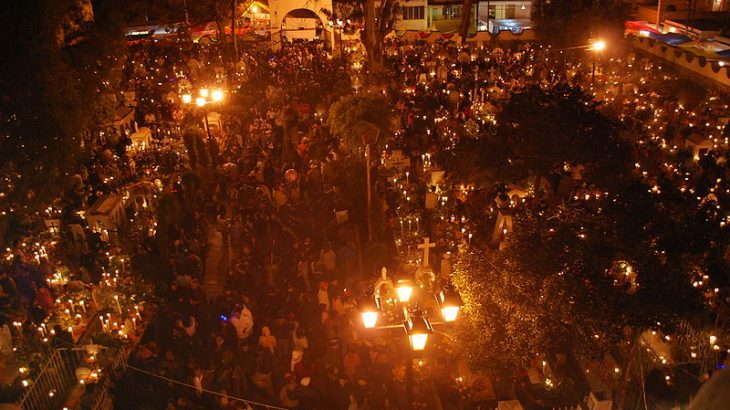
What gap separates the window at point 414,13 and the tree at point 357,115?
91.6 feet

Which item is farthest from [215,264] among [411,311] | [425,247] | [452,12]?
[452,12]

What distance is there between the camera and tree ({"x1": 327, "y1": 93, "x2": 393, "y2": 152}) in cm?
1422

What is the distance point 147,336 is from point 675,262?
8.24m

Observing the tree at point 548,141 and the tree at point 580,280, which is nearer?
the tree at point 580,280

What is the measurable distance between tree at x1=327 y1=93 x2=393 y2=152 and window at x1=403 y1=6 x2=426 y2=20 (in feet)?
91.6

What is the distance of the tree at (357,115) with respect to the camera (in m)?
14.2

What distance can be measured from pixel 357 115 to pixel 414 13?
29.0 meters

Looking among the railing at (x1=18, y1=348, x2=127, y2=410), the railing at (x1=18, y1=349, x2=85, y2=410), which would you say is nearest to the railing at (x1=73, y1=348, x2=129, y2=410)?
the railing at (x1=18, y1=348, x2=127, y2=410)

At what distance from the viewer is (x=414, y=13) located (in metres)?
40.6

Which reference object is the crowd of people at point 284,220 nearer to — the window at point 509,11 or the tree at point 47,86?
the tree at point 47,86

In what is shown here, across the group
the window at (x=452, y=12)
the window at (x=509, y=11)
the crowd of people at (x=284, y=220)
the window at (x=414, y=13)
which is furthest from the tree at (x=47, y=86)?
the window at (x=509, y=11)

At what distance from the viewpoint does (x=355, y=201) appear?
44.4 ft

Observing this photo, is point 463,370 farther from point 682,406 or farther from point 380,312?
point 380,312

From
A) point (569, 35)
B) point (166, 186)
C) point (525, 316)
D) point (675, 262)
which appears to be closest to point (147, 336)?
point (166, 186)
